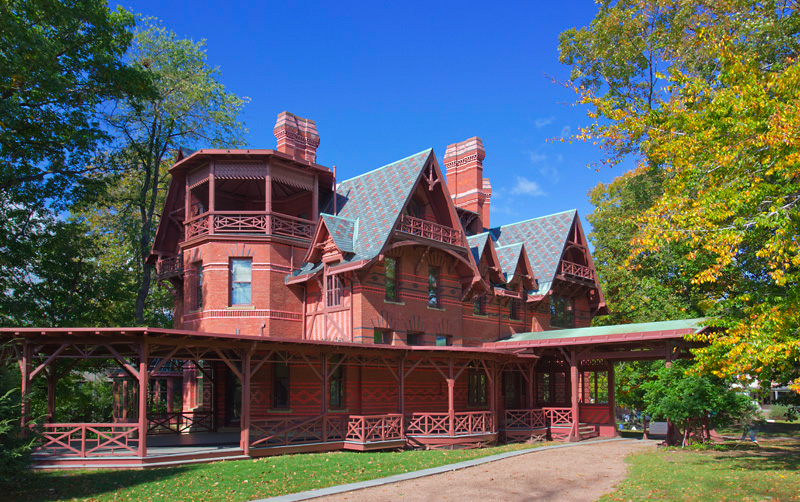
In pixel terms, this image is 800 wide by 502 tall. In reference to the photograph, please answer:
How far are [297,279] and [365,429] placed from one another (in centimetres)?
657

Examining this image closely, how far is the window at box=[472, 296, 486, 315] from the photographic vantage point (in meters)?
28.6

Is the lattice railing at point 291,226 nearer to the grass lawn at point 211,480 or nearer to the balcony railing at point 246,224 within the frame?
the balcony railing at point 246,224

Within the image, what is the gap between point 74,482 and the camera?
13.5 m

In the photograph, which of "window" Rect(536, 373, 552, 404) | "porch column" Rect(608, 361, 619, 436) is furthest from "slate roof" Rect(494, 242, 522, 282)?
"window" Rect(536, 373, 552, 404)

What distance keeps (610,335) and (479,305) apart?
6.98 metres

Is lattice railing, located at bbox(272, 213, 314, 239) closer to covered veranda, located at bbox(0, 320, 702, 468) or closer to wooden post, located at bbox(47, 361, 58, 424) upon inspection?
covered veranda, located at bbox(0, 320, 702, 468)

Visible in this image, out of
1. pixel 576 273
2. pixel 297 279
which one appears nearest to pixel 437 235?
pixel 297 279

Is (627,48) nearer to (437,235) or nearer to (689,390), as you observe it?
(437,235)

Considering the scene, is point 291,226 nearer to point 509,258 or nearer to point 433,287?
point 433,287

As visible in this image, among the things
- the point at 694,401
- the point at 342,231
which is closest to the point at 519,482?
the point at 694,401

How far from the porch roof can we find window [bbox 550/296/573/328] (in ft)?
14.5

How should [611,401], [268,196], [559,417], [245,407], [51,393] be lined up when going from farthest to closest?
1. [611,401]
2. [559,417]
3. [268,196]
4. [51,393]
5. [245,407]

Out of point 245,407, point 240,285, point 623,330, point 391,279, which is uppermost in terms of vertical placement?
point 391,279

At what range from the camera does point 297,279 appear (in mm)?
24016
